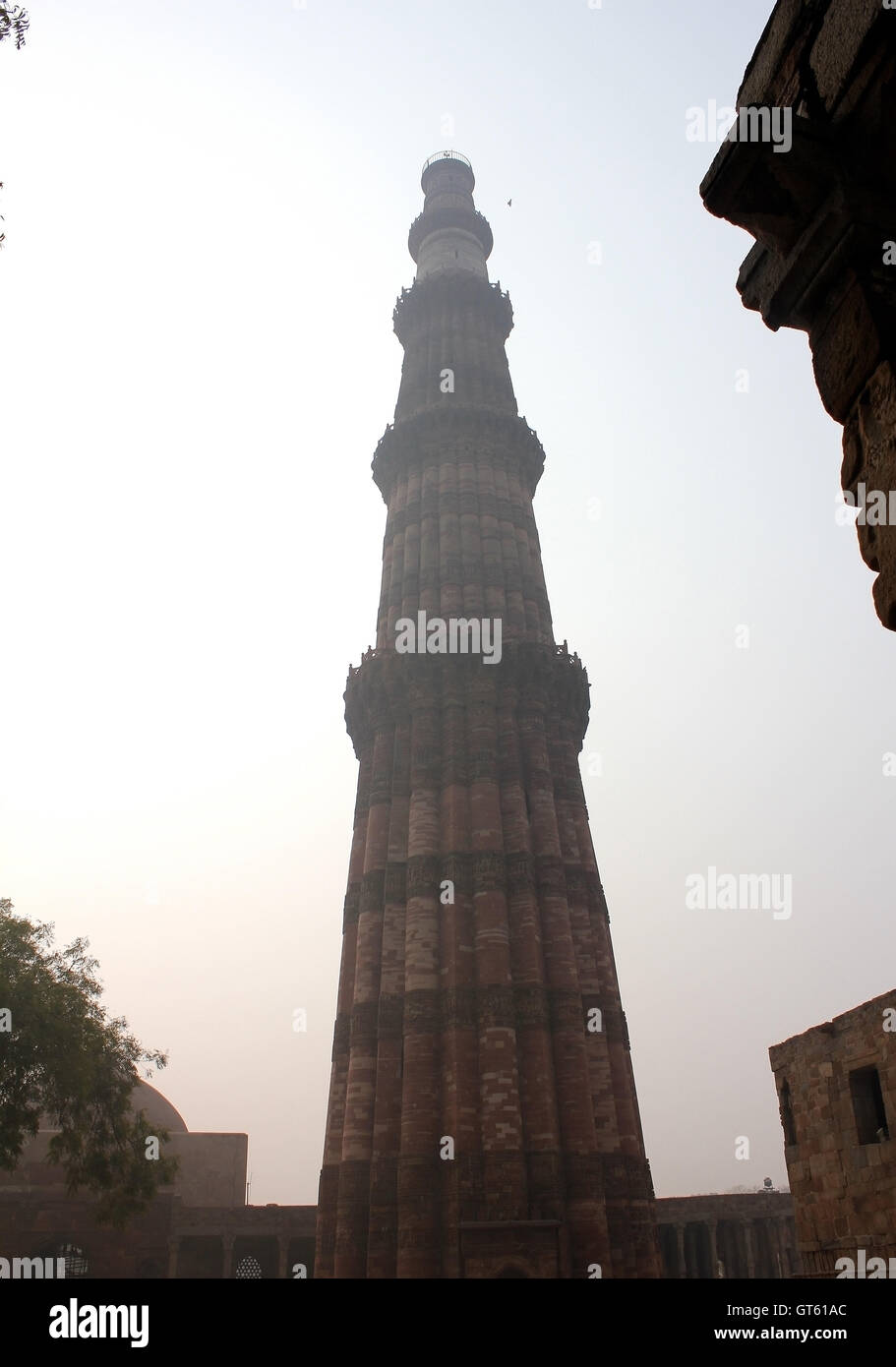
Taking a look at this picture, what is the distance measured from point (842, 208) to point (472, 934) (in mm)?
20351

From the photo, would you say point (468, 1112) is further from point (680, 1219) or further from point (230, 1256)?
point (230, 1256)

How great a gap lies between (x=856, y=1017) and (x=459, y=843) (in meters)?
11.4

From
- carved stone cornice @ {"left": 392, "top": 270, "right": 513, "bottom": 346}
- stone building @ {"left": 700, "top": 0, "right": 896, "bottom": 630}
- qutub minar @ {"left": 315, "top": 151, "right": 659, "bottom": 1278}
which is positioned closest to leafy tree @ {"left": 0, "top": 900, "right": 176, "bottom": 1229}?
qutub minar @ {"left": 315, "top": 151, "right": 659, "bottom": 1278}

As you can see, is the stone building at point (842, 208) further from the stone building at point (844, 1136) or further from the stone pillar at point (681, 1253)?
the stone pillar at point (681, 1253)

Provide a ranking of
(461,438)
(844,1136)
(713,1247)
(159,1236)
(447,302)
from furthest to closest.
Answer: (447,302) → (159,1236) → (461,438) → (713,1247) → (844,1136)

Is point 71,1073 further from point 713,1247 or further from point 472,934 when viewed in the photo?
point 713,1247

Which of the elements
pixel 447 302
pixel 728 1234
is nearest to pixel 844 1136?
pixel 728 1234

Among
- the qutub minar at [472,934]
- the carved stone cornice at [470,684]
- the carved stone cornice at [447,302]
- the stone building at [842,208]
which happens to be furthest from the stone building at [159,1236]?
the stone building at [842,208]

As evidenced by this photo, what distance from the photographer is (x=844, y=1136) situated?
1410cm

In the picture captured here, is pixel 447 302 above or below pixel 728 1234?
above

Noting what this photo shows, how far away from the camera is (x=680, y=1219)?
103 feet

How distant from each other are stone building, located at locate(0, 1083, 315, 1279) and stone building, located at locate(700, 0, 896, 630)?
117 feet

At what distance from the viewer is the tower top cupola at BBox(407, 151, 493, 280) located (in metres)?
39.2
